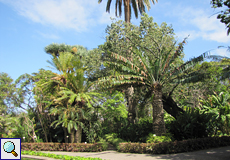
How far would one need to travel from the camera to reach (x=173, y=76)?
42.1ft

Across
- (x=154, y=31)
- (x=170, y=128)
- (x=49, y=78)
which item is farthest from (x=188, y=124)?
(x=49, y=78)

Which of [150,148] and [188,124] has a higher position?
[188,124]

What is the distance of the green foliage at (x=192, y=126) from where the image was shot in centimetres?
1237

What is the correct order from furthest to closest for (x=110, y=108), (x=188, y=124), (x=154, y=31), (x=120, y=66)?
(x=110, y=108) → (x=154, y=31) → (x=120, y=66) → (x=188, y=124)

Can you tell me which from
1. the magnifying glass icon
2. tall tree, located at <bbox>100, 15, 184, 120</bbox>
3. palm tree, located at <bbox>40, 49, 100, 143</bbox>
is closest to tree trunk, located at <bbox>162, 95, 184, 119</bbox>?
tall tree, located at <bbox>100, 15, 184, 120</bbox>

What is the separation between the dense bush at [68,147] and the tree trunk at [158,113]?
3906 mm

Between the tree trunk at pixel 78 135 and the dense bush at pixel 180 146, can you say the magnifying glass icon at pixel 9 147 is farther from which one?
the tree trunk at pixel 78 135

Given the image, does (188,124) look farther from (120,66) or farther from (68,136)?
(68,136)

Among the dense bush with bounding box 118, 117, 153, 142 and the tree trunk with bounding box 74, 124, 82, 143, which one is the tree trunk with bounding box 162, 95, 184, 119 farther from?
the tree trunk with bounding box 74, 124, 82, 143

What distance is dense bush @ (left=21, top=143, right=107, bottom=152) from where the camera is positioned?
44.2 ft

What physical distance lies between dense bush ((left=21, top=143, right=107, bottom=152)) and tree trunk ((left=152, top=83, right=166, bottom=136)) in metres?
3.91

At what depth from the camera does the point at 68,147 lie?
557 inches

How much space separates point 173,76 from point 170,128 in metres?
3.53

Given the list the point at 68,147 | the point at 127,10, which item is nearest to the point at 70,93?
the point at 68,147
